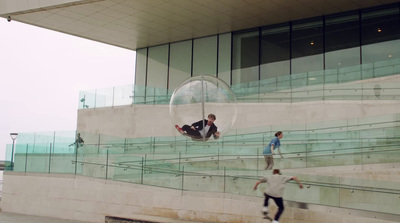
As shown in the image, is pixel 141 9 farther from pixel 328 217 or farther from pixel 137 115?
pixel 328 217

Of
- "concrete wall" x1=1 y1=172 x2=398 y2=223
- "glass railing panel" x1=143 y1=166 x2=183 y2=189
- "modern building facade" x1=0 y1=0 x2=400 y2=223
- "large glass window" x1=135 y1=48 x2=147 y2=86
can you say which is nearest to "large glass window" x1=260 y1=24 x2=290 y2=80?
"modern building facade" x1=0 y1=0 x2=400 y2=223

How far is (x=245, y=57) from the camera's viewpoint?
2873 centimetres

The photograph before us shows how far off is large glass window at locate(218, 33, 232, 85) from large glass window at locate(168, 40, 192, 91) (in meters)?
2.25

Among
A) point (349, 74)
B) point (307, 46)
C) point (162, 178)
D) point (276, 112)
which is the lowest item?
point (162, 178)

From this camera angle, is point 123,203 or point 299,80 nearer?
point 123,203

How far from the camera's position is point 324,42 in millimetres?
26312

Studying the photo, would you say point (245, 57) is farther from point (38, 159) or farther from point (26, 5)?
point (38, 159)

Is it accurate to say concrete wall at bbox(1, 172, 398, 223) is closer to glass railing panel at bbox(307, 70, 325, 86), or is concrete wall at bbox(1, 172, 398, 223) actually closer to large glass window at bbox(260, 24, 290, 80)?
glass railing panel at bbox(307, 70, 325, 86)

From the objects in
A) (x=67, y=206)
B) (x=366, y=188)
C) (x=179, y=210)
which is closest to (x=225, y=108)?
(x=366, y=188)

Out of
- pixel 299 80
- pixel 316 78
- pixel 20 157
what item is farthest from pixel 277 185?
pixel 20 157

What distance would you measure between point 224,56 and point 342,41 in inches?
257

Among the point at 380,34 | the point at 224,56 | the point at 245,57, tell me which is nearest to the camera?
the point at 380,34

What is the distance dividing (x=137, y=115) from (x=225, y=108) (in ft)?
58.3

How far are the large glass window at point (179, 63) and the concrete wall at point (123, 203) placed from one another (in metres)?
12.4
